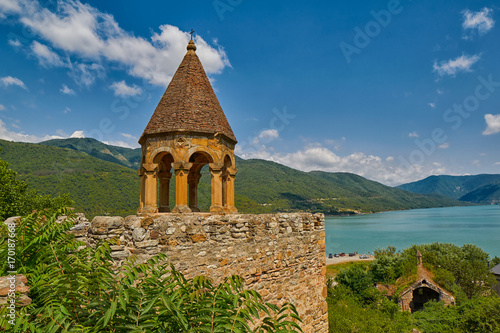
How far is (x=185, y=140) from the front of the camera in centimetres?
667

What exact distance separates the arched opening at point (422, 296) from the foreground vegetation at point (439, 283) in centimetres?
130

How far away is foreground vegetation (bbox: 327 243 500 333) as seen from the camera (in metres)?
16.0

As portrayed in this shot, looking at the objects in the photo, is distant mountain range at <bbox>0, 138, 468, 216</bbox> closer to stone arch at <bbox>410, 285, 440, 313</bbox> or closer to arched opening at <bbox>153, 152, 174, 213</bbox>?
arched opening at <bbox>153, 152, 174, 213</bbox>

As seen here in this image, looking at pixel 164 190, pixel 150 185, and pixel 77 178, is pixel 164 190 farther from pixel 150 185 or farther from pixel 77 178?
pixel 77 178

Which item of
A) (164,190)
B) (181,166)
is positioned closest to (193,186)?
(164,190)

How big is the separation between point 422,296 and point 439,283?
2.45 meters

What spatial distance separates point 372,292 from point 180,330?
28720 mm

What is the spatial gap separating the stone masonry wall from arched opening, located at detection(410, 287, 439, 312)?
86.8 ft

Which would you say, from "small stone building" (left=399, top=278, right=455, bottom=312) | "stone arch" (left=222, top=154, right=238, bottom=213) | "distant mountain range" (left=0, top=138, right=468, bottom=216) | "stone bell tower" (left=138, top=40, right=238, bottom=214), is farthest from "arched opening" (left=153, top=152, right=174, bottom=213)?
"small stone building" (left=399, top=278, right=455, bottom=312)

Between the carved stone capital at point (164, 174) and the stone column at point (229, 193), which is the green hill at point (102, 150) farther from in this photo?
the stone column at point (229, 193)

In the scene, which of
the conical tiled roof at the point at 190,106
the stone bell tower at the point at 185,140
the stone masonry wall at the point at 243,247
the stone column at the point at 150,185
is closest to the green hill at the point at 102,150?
the conical tiled roof at the point at 190,106

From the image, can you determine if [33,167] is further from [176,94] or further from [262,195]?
[262,195]

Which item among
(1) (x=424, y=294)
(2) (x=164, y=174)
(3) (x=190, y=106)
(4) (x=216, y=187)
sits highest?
(3) (x=190, y=106)

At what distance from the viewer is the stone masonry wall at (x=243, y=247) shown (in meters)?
3.84
